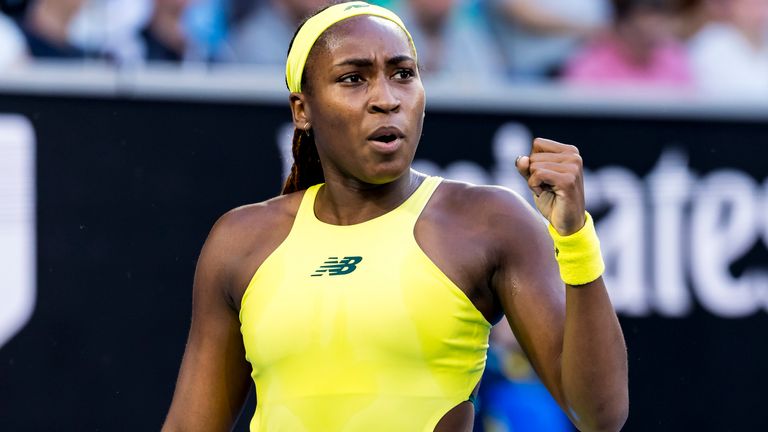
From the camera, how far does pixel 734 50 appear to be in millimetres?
7484

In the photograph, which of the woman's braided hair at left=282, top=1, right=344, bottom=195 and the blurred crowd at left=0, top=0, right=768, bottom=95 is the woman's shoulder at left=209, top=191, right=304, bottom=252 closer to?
the woman's braided hair at left=282, top=1, right=344, bottom=195

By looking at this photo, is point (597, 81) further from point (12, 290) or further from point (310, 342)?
point (310, 342)

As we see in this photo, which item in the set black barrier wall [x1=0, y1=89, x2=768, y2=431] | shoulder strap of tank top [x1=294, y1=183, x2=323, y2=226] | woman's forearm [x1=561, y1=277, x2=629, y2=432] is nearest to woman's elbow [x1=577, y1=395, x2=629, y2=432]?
woman's forearm [x1=561, y1=277, x2=629, y2=432]

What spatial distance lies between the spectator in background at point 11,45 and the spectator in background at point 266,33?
0.94 m

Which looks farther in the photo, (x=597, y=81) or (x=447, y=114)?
(x=597, y=81)

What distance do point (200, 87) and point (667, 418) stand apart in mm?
2862

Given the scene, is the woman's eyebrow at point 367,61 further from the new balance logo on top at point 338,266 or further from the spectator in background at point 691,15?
the spectator in background at point 691,15

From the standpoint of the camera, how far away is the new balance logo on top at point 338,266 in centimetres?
334

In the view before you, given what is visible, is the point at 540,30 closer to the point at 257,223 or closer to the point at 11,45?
the point at 11,45

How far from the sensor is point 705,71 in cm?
742

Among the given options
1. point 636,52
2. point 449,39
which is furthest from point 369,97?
point 636,52

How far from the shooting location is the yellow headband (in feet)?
11.4

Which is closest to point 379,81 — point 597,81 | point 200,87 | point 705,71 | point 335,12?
point 335,12

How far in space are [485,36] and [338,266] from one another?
3.79 meters
